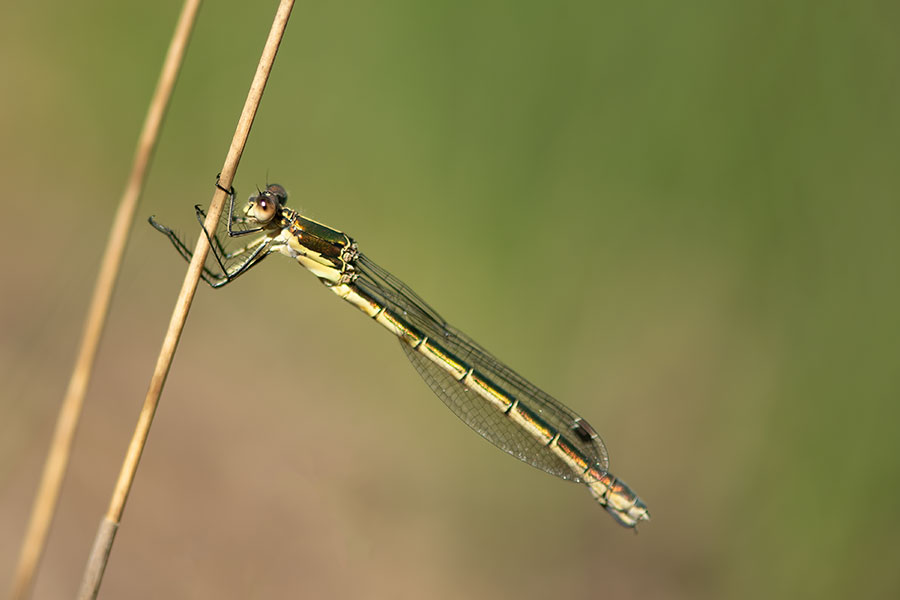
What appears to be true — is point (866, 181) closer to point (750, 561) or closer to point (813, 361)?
point (813, 361)

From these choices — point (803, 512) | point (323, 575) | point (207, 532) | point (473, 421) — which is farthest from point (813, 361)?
point (207, 532)

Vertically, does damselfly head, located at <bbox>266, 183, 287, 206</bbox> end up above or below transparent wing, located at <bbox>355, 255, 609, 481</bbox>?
below

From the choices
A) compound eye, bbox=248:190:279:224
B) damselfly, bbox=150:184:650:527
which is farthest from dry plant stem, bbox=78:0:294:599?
damselfly, bbox=150:184:650:527

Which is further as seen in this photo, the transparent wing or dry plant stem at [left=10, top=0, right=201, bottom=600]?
the transparent wing

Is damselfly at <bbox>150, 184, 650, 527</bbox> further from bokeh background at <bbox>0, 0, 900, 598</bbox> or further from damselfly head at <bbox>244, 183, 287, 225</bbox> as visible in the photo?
bokeh background at <bbox>0, 0, 900, 598</bbox>

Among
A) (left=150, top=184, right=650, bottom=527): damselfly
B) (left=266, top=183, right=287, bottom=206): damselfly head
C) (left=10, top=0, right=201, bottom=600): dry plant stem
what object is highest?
(left=150, top=184, right=650, bottom=527): damselfly

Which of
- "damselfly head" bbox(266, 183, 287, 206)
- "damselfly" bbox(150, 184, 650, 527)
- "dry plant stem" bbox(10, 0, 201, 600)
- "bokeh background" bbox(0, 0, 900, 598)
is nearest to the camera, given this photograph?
"dry plant stem" bbox(10, 0, 201, 600)
